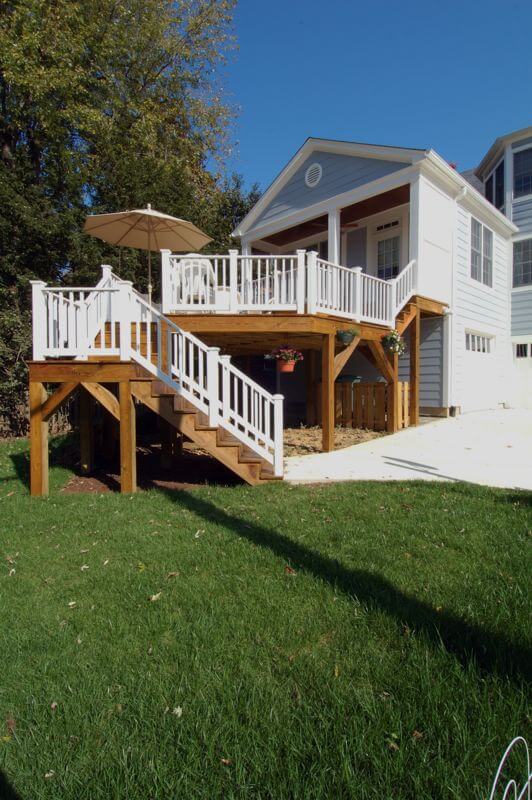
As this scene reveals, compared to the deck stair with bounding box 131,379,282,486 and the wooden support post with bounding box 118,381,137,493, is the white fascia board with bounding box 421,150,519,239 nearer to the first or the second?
the deck stair with bounding box 131,379,282,486

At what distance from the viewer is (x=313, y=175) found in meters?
12.8

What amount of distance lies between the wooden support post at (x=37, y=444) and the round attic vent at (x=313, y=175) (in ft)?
31.4

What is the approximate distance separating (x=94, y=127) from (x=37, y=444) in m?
12.2

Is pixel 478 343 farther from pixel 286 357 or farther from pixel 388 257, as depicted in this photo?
pixel 286 357

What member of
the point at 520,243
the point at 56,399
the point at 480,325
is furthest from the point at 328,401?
the point at 520,243

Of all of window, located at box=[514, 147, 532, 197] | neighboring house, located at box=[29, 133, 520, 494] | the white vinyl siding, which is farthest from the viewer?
window, located at box=[514, 147, 532, 197]

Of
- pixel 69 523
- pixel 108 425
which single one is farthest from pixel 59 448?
pixel 69 523

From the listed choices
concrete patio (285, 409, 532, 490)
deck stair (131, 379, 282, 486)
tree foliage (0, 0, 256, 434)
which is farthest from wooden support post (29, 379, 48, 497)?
tree foliage (0, 0, 256, 434)

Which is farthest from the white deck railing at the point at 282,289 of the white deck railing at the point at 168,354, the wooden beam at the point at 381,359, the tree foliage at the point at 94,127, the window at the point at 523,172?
the window at the point at 523,172

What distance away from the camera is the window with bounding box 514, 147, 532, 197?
1358 centimetres

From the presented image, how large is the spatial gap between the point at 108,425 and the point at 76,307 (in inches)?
119

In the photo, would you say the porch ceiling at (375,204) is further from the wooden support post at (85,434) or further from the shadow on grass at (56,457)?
the shadow on grass at (56,457)

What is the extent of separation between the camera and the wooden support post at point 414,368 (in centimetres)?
1077

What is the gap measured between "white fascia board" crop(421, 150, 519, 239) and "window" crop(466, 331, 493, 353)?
3.19 m
